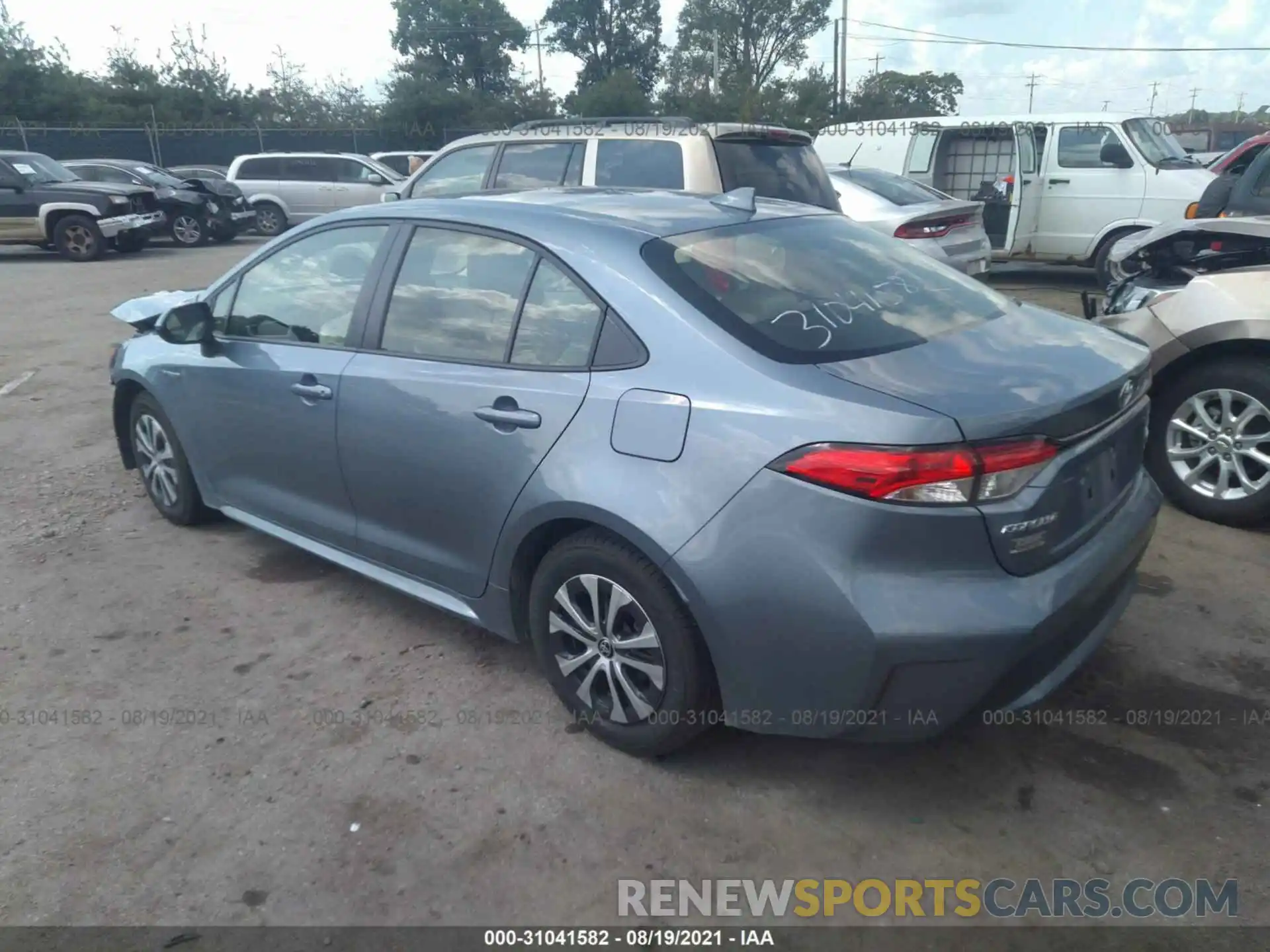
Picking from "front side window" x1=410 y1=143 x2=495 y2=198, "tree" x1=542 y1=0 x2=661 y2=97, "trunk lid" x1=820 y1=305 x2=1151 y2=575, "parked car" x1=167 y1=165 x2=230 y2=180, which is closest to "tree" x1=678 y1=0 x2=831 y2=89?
"tree" x1=542 y1=0 x2=661 y2=97

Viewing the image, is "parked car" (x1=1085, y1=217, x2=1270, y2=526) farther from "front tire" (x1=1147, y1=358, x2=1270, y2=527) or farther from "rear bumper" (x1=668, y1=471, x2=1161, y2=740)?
"rear bumper" (x1=668, y1=471, x2=1161, y2=740)

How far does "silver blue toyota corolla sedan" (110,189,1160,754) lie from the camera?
2408mm

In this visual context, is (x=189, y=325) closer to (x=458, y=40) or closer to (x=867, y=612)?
(x=867, y=612)

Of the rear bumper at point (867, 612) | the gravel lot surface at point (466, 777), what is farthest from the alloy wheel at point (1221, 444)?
the rear bumper at point (867, 612)

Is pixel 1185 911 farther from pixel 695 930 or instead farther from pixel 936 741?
pixel 695 930

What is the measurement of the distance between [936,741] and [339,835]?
1.82 meters

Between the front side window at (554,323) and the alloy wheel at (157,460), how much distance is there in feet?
7.96

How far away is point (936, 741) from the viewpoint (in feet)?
10.2

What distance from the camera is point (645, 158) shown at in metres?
6.84

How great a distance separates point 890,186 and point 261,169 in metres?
15.1

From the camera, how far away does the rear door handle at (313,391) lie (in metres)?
3.62

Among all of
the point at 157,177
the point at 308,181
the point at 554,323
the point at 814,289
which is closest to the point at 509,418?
the point at 554,323

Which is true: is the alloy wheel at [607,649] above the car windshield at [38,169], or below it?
below

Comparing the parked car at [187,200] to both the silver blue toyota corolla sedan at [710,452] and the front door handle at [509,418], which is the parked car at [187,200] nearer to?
the silver blue toyota corolla sedan at [710,452]
